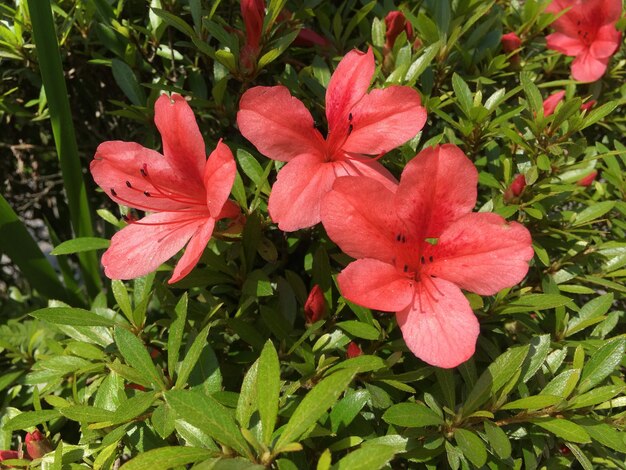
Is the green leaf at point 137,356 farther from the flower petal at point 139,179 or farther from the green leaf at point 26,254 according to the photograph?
the green leaf at point 26,254

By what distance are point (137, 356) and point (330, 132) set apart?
536mm

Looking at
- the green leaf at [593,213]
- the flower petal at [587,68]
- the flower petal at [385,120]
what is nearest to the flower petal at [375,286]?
the flower petal at [385,120]

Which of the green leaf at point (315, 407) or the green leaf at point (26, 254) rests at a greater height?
the green leaf at point (315, 407)

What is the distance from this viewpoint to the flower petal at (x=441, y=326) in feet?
2.71

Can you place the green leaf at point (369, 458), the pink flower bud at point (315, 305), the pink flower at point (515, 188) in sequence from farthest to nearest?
the pink flower at point (515, 188)
the pink flower bud at point (315, 305)
the green leaf at point (369, 458)

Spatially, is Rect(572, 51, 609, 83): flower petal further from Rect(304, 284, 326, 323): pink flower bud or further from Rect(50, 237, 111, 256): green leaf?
Rect(50, 237, 111, 256): green leaf

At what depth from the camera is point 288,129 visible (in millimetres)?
974

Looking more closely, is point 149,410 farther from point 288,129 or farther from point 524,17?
point 524,17

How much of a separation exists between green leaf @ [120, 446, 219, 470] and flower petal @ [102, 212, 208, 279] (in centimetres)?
34

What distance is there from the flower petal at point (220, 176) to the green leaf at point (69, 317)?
1.13 ft

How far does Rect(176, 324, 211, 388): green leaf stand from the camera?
2.96 ft

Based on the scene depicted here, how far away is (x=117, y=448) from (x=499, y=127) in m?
1.05

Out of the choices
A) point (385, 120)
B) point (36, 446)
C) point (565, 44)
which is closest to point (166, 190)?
point (385, 120)

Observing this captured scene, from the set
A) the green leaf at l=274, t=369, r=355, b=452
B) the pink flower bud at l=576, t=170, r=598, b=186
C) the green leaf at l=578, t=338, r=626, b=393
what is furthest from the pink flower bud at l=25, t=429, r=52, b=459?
the pink flower bud at l=576, t=170, r=598, b=186
